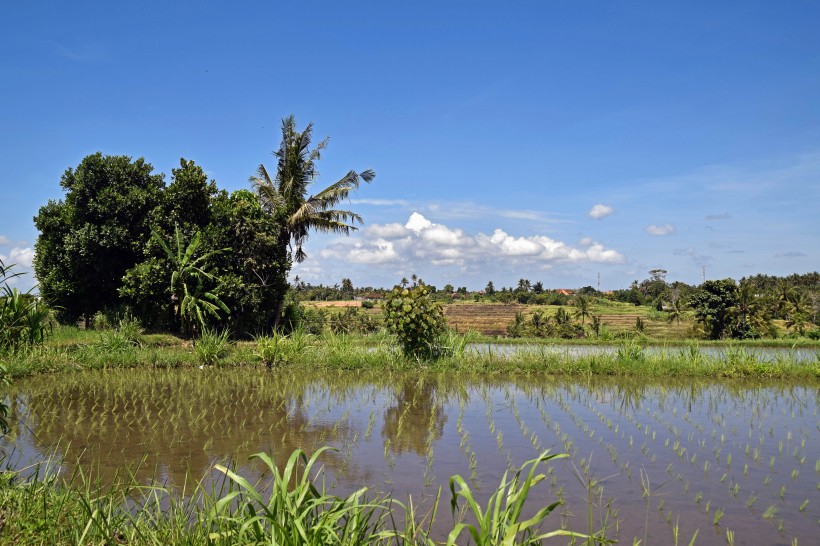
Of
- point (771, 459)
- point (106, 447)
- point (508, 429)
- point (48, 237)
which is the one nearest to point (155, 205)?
point (48, 237)

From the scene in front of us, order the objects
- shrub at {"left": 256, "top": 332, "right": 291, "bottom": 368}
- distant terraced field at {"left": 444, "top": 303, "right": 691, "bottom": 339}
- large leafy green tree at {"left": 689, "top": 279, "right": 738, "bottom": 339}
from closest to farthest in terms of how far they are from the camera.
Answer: shrub at {"left": 256, "top": 332, "right": 291, "bottom": 368} → large leafy green tree at {"left": 689, "top": 279, "right": 738, "bottom": 339} → distant terraced field at {"left": 444, "top": 303, "right": 691, "bottom": 339}

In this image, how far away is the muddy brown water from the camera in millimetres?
4992

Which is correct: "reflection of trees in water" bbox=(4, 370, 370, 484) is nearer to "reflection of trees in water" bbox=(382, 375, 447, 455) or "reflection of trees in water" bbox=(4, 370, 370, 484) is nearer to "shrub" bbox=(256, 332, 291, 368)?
"reflection of trees in water" bbox=(382, 375, 447, 455)

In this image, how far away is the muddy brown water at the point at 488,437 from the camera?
16.4 ft

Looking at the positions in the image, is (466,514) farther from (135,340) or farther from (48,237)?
(48,237)

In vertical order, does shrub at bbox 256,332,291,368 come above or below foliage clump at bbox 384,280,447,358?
below

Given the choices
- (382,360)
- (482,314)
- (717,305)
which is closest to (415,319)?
(382,360)

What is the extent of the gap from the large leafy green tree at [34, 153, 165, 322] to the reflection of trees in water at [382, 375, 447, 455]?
1159 centimetres

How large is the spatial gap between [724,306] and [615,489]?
1120 inches

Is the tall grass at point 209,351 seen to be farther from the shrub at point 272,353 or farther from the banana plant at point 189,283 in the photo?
the banana plant at point 189,283

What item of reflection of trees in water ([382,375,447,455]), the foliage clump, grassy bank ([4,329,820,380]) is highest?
the foliage clump

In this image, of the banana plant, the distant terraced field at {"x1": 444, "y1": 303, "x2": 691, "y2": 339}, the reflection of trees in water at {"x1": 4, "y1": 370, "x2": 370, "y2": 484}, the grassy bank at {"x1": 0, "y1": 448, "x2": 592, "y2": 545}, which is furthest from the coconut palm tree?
the grassy bank at {"x1": 0, "y1": 448, "x2": 592, "y2": 545}

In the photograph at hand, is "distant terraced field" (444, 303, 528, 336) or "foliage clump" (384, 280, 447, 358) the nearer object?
"foliage clump" (384, 280, 447, 358)

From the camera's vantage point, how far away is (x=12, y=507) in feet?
12.1
